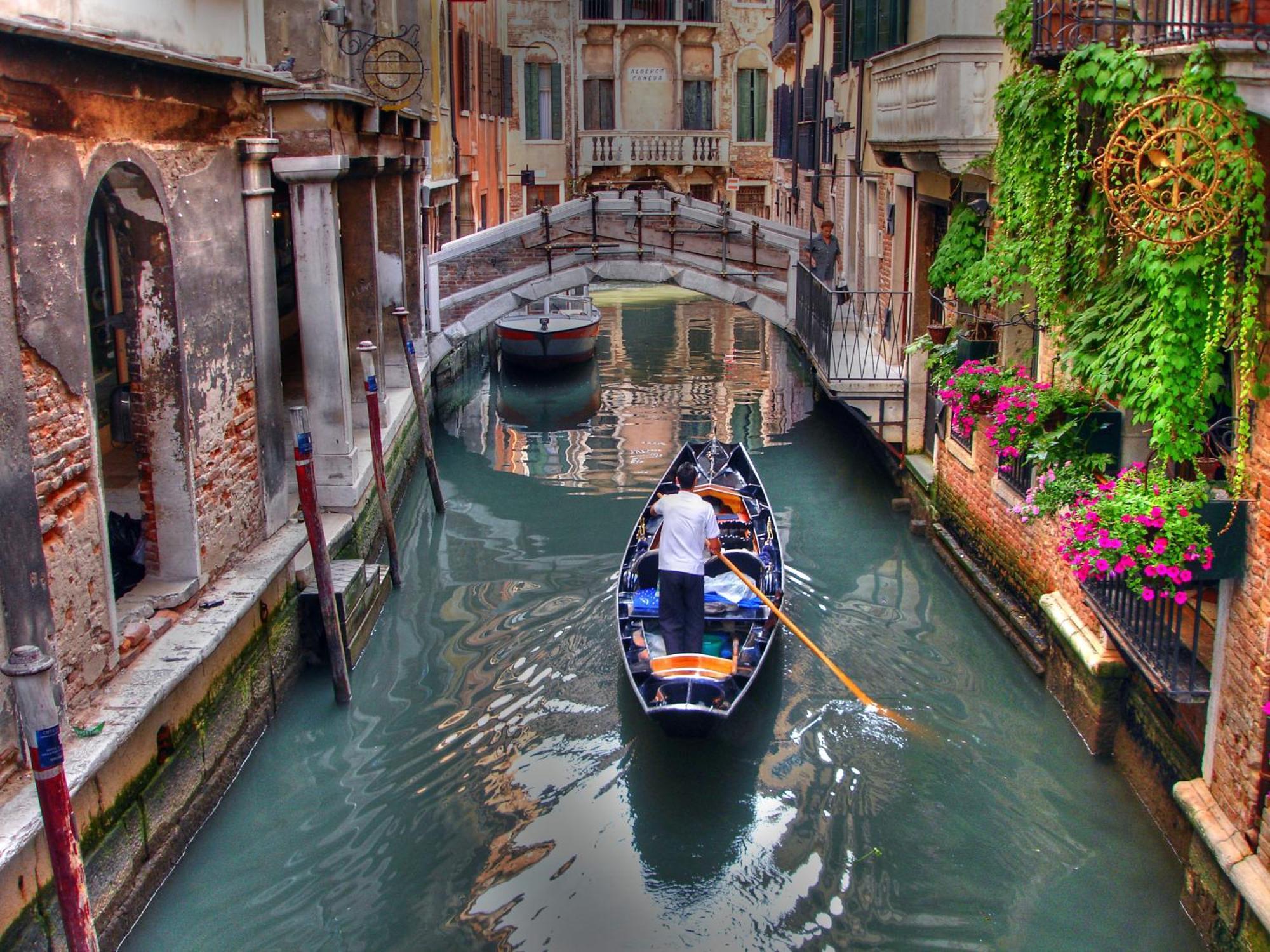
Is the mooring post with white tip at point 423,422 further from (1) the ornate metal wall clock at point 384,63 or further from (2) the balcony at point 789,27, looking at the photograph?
(2) the balcony at point 789,27

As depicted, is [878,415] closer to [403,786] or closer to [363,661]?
[363,661]

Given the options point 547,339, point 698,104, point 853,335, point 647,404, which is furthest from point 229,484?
point 698,104

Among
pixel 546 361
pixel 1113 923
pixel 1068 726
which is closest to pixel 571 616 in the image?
pixel 1068 726

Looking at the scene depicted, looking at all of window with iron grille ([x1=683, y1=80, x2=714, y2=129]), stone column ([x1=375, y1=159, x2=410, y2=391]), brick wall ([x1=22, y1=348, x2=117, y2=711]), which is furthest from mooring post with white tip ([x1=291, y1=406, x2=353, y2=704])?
window with iron grille ([x1=683, y1=80, x2=714, y2=129])

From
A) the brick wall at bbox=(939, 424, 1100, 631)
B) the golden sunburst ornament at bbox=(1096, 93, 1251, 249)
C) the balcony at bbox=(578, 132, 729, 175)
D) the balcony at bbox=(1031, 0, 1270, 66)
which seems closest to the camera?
the balcony at bbox=(1031, 0, 1270, 66)

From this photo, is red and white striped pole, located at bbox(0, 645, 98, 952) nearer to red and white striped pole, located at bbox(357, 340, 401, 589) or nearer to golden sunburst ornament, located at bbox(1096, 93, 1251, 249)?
golden sunburst ornament, located at bbox(1096, 93, 1251, 249)

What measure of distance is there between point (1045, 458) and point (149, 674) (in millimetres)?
3973

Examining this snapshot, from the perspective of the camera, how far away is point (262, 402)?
746 cm

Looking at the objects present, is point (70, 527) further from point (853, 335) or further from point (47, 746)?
point (853, 335)

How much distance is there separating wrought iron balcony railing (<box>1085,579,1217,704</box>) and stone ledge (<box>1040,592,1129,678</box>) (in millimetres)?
355

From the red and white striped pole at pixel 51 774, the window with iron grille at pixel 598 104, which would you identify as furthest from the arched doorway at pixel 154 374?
the window with iron grille at pixel 598 104

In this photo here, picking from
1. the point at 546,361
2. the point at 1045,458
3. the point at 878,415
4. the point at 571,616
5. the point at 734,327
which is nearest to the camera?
the point at 1045,458

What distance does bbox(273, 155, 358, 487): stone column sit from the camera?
8.69m

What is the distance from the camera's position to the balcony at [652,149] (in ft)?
83.9
